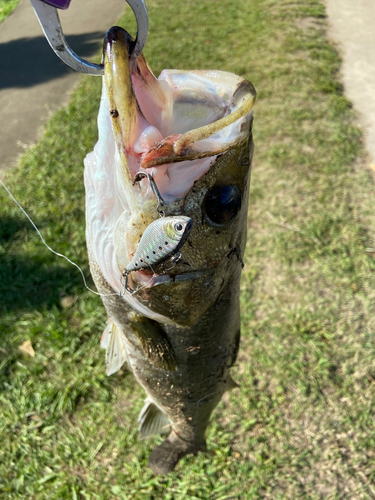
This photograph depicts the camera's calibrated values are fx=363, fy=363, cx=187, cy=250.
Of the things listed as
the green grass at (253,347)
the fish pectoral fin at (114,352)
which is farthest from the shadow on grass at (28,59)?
the fish pectoral fin at (114,352)

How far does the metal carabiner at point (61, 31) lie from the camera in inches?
31.6

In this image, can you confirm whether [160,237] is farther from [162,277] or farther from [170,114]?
[170,114]

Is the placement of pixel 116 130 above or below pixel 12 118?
above

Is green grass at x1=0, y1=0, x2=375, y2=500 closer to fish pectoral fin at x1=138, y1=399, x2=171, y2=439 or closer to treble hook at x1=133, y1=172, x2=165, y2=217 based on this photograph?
fish pectoral fin at x1=138, y1=399, x2=171, y2=439

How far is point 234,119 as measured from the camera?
865 mm

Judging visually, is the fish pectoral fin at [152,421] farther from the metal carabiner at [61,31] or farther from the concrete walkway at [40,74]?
the concrete walkway at [40,74]

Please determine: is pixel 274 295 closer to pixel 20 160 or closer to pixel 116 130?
pixel 116 130

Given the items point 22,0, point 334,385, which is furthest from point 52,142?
point 334,385

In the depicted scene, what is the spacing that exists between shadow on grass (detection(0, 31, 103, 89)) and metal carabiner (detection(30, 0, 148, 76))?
4744 millimetres

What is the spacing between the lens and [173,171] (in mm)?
926

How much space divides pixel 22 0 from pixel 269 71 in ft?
12.9

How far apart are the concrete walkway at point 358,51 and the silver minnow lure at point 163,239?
4.79 metres

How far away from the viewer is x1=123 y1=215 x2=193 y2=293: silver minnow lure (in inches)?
30.9

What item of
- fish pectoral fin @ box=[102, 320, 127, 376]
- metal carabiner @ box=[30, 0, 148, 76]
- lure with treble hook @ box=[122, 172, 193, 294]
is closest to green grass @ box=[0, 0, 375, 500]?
fish pectoral fin @ box=[102, 320, 127, 376]
